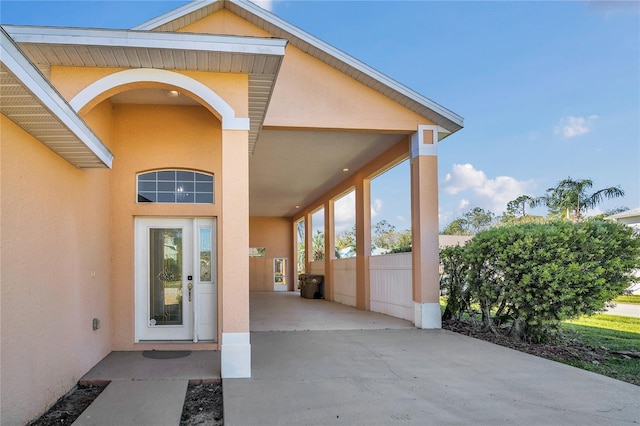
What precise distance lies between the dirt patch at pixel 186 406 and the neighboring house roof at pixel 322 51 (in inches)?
259

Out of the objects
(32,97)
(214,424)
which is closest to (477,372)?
(214,424)

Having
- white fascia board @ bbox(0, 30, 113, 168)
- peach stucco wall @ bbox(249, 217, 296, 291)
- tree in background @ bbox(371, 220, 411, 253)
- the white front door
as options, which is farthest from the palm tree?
white fascia board @ bbox(0, 30, 113, 168)

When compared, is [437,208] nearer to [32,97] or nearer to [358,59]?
[358,59]

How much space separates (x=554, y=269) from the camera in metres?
7.06

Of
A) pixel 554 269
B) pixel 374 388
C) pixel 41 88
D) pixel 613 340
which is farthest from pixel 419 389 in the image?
pixel 613 340

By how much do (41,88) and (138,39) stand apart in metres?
1.92

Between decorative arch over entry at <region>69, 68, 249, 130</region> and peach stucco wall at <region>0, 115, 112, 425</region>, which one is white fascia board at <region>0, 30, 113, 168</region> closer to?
peach stucco wall at <region>0, 115, 112, 425</region>

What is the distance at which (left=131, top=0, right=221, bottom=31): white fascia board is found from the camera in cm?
854

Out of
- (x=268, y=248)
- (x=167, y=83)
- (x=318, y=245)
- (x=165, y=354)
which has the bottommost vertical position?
(x=165, y=354)

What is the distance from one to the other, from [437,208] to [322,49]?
4057mm

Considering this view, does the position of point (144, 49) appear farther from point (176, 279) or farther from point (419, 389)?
point (419, 389)

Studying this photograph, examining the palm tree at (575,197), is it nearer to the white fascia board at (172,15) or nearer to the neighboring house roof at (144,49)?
the white fascia board at (172,15)

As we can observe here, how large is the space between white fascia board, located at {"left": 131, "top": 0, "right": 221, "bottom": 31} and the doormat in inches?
223

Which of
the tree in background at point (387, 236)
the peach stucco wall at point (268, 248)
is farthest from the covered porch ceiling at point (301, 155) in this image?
the tree in background at point (387, 236)
